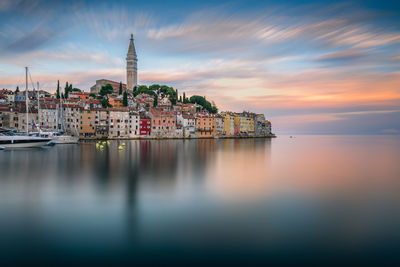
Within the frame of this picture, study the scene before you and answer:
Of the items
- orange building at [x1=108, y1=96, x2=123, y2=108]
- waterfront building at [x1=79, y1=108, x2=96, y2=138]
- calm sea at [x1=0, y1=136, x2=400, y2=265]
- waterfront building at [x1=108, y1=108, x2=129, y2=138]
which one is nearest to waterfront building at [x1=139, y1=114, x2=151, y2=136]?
waterfront building at [x1=108, y1=108, x2=129, y2=138]

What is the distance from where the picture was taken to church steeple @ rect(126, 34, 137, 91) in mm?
95062

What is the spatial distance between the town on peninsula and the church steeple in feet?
45.6

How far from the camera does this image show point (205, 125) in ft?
212

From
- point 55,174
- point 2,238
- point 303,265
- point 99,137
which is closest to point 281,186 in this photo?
point 303,265

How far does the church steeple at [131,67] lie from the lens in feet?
312

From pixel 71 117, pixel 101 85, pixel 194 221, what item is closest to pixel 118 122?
pixel 71 117

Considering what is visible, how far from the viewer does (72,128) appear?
159 feet

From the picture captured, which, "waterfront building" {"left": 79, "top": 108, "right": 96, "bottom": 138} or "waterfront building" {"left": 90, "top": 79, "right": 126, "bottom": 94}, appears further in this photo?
"waterfront building" {"left": 90, "top": 79, "right": 126, "bottom": 94}

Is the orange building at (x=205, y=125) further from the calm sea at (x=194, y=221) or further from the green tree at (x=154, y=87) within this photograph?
the calm sea at (x=194, y=221)

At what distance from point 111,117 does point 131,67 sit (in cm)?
4799

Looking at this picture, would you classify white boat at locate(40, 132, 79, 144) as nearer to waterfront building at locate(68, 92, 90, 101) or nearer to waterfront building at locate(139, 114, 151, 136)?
waterfront building at locate(139, 114, 151, 136)

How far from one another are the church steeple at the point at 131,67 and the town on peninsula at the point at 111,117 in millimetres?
13896

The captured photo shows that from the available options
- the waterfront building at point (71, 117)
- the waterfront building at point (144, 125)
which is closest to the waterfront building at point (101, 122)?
the waterfront building at point (71, 117)

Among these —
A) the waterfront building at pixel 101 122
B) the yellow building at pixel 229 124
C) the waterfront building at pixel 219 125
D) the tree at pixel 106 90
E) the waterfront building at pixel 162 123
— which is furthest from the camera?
the tree at pixel 106 90
